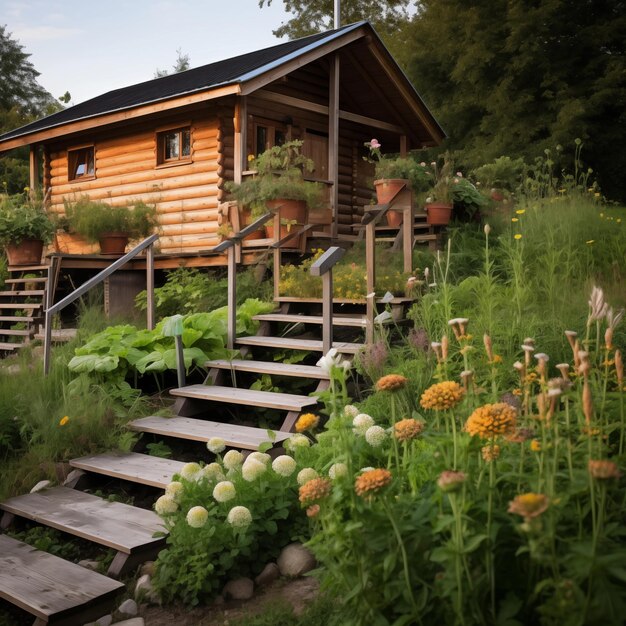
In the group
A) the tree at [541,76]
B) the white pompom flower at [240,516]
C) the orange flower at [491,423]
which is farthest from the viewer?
the tree at [541,76]

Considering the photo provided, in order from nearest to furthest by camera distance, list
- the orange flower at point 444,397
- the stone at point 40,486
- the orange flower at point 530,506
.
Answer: the orange flower at point 530,506 → the orange flower at point 444,397 → the stone at point 40,486

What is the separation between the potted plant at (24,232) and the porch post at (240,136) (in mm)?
3159

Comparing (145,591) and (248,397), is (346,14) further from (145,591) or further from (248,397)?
(145,591)

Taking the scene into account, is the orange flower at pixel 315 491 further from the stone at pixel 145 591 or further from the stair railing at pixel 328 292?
the stair railing at pixel 328 292

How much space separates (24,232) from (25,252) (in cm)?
33

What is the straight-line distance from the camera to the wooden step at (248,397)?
15.4 ft

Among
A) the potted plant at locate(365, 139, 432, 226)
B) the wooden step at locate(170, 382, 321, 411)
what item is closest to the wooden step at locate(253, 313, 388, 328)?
the wooden step at locate(170, 382, 321, 411)

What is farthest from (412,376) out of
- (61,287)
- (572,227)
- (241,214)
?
(61,287)

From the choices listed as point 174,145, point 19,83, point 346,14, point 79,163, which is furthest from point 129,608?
point 19,83

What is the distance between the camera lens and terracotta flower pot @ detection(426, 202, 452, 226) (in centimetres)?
893

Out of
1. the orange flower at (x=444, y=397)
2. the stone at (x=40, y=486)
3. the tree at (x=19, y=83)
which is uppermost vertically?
the tree at (x=19, y=83)

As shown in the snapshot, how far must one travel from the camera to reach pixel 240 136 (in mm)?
9977

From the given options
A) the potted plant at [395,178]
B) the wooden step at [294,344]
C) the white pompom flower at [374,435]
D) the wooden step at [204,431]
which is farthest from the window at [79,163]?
the white pompom flower at [374,435]

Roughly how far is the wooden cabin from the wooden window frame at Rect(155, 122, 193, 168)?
0.06 feet
